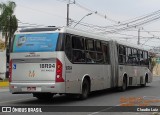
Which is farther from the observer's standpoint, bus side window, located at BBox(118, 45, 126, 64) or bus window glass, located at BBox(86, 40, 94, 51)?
bus side window, located at BBox(118, 45, 126, 64)

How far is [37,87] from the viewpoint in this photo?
1605cm

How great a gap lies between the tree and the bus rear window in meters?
30.3

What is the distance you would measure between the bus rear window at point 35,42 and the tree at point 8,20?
99.5ft

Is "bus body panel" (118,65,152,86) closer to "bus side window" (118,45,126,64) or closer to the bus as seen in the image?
"bus side window" (118,45,126,64)

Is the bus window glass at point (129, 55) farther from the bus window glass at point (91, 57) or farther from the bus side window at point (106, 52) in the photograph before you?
the bus window glass at point (91, 57)

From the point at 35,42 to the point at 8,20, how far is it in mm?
32023

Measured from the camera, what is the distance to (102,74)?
20453mm

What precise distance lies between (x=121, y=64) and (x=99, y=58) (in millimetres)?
3948

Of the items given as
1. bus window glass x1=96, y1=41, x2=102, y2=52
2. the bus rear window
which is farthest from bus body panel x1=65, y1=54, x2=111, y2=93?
the bus rear window

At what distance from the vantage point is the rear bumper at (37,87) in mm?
15844

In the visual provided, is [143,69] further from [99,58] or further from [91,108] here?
[91,108]

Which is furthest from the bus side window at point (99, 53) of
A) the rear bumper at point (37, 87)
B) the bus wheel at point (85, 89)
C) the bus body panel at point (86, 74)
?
the rear bumper at point (37, 87)

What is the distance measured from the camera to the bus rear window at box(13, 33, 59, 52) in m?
16.2

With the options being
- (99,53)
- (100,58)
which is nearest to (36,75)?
(99,53)
